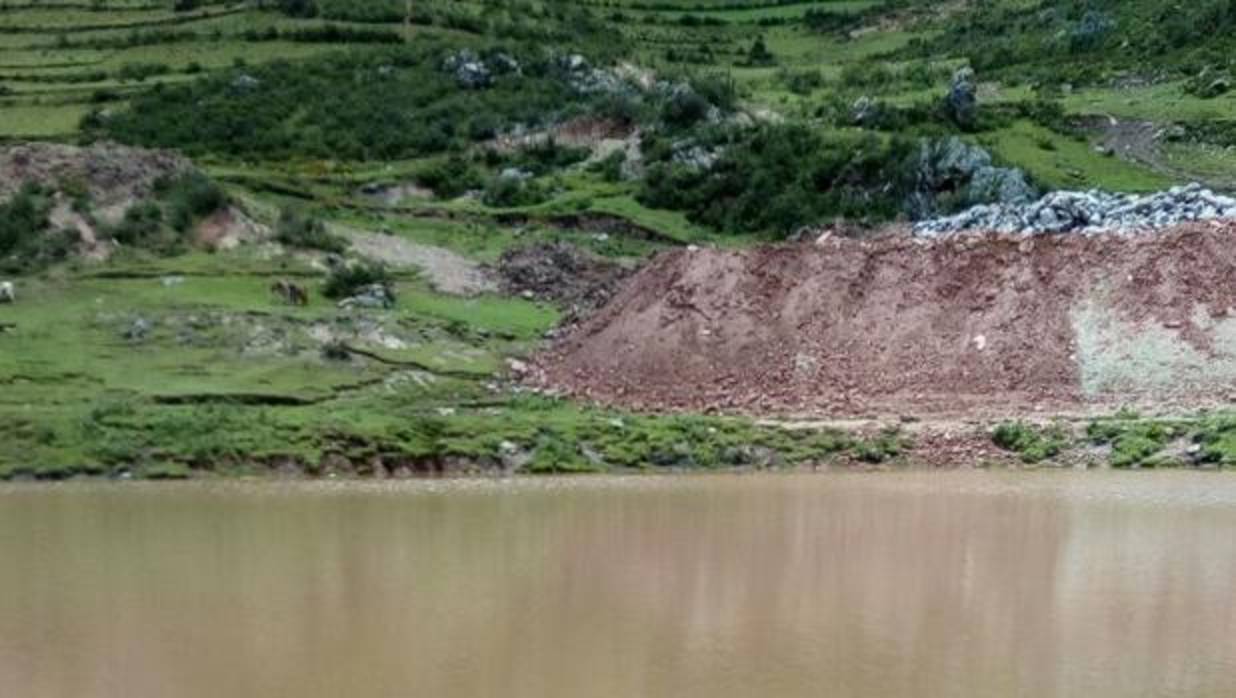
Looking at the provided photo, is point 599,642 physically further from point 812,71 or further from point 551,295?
point 812,71

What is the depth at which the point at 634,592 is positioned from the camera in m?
21.3

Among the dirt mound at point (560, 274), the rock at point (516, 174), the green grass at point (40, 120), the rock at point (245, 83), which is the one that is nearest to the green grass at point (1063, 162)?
the dirt mound at point (560, 274)

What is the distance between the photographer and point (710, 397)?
1580 inches

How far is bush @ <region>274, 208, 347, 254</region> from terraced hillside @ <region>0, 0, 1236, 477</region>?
0.16 metres

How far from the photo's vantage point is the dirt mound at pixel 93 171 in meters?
52.8

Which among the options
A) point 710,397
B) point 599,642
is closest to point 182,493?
point 710,397

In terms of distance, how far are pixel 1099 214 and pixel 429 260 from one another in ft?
73.5

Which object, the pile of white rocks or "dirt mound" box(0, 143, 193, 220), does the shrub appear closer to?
"dirt mound" box(0, 143, 193, 220)

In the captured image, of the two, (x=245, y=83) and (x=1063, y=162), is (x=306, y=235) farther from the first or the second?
(x=245, y=83)

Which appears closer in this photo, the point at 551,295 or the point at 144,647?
the point at 144,647

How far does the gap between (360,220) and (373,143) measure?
1616 cm

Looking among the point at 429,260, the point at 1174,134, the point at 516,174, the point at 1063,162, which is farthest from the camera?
the point at 516,174

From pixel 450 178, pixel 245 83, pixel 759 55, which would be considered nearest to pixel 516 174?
pixel 450 178

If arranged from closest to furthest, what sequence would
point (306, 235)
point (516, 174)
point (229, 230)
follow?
point (229, 230)
point (306, 235)
point (516, 174)
